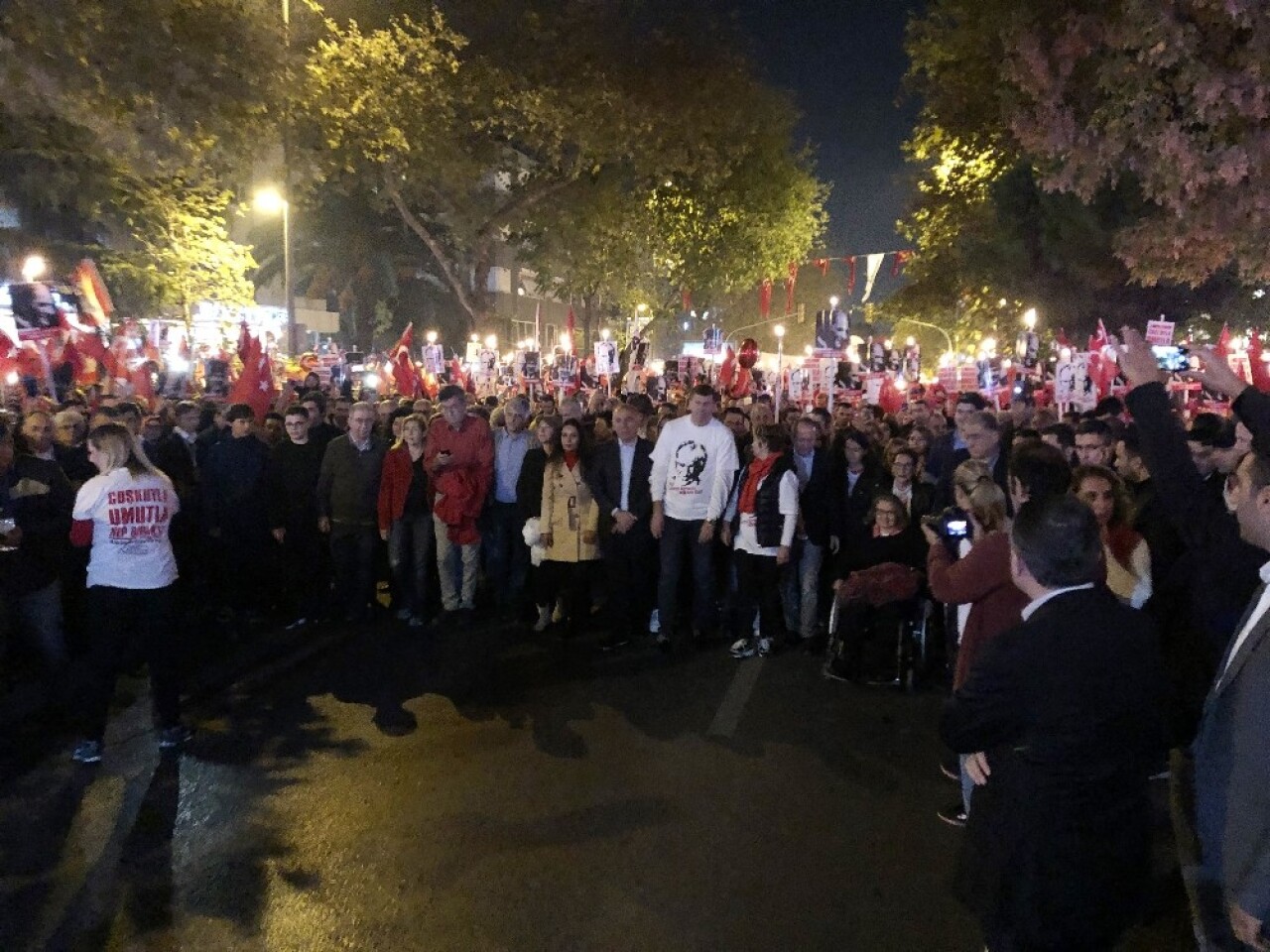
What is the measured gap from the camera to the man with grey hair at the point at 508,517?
8625 mm

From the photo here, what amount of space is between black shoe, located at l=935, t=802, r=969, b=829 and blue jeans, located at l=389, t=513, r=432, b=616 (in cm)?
468

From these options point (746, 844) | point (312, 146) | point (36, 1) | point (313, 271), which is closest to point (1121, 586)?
point (746, 844)

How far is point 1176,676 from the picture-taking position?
4664 millimetres

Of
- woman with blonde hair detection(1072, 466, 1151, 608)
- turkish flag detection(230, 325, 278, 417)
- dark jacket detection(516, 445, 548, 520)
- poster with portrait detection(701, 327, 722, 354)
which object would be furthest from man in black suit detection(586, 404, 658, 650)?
poster with portrait detection(701, 327, 722, 354)

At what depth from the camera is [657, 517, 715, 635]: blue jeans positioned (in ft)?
25.2

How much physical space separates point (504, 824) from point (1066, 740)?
2.97 metres

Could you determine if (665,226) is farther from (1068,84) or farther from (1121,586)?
(1121,586)

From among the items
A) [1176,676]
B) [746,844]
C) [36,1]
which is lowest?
[746,844]

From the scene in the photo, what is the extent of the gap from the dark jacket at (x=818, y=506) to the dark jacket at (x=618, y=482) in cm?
118

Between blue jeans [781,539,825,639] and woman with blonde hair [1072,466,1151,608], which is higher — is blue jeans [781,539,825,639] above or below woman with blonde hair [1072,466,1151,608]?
A: below

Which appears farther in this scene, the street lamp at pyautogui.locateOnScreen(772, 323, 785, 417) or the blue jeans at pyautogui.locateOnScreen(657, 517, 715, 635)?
the street lamp at pyautogui.locateOnScreen(772, 323, 785, 417)

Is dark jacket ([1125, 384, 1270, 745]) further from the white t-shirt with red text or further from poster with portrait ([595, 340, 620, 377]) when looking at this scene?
poster with portrait ([595, 340, 620, 377])

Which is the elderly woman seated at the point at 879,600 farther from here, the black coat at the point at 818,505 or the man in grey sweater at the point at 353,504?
the man in grey sweater at the point at 353,504

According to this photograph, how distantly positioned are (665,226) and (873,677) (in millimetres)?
24132
